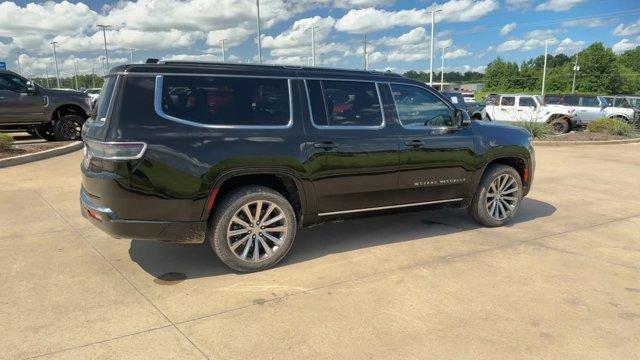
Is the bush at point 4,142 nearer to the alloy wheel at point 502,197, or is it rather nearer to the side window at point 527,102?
the alloy wheel at point 502,197

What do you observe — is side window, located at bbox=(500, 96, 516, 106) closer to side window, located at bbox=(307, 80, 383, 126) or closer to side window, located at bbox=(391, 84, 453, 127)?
side window, located at bbox=(391, 84, 453, 127)

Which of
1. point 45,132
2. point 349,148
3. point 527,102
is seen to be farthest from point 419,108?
point 527,102

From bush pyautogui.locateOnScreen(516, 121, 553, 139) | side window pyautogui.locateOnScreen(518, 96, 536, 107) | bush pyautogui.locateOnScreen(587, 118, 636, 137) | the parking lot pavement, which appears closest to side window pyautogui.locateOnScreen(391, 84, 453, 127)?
the parking lot pavement

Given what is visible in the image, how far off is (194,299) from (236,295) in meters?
0.33

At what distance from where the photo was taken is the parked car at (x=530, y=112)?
18.6 metres

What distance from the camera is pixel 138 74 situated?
12.4ft

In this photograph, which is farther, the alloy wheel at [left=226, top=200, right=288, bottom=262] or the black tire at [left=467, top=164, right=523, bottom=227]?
the black tire at [left=467, top=164, right=523, bottom=227]

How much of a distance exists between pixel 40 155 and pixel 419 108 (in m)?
8.65

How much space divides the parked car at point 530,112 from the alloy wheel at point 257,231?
16263 mm

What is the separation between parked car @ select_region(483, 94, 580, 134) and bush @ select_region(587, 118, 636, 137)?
43.8 inches

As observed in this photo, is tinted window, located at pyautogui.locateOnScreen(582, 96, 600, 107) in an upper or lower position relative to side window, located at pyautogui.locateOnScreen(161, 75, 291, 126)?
lower

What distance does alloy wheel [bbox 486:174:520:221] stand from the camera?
224 inches

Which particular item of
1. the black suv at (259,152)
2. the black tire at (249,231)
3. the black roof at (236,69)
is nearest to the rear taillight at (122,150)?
the black suv at (259,152)

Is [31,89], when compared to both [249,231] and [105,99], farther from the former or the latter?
[249,231]
